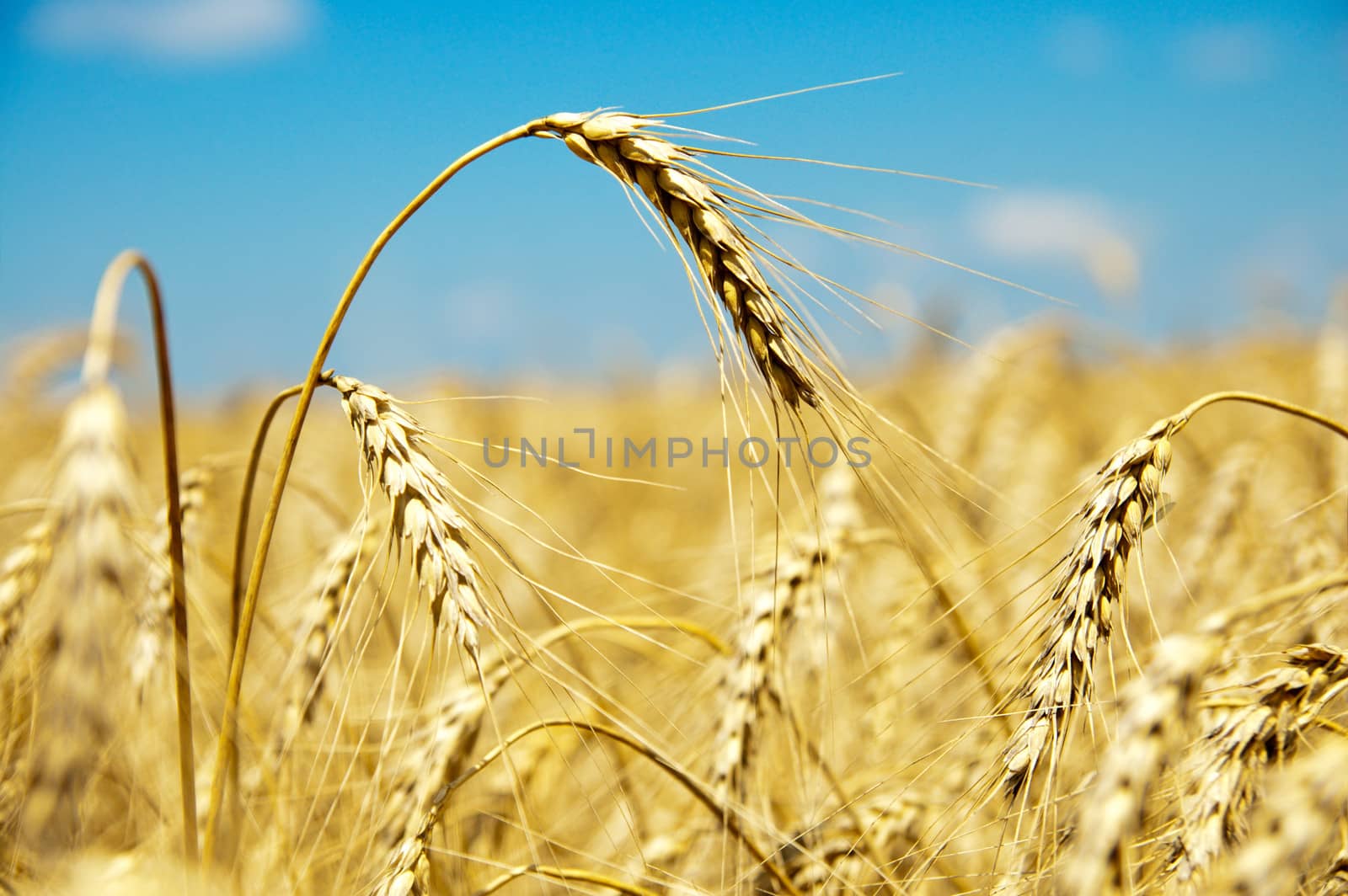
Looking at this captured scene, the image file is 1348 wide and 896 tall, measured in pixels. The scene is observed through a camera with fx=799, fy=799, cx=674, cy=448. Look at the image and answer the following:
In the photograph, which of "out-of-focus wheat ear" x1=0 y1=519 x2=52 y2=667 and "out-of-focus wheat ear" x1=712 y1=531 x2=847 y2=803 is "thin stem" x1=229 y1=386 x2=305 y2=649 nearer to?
"out-of-focus wheat ear" x1=0 y1=519 x2=52 y2=667

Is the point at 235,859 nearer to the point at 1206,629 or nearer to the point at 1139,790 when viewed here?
the point at 1139,790

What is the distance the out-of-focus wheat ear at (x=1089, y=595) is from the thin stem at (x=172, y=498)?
3.19 feet

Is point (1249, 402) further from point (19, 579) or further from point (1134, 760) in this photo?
point (19, 579)

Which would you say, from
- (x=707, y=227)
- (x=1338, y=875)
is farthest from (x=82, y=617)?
(x=1338, y=875)

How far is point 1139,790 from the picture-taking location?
66 centimetres

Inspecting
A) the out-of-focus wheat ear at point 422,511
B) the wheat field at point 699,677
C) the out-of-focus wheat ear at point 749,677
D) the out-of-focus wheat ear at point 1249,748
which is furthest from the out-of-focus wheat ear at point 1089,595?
the out-of-focus wheat ear at point 422,511

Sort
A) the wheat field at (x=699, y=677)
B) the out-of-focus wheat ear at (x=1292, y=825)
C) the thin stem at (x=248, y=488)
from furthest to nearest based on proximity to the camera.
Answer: the thin stem at (x=248, y=488)
the wheat field at (x=699, y=677)
the out-of-focus wheat ear at (x=1292, y=825)

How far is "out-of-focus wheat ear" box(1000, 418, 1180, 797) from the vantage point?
0.91m

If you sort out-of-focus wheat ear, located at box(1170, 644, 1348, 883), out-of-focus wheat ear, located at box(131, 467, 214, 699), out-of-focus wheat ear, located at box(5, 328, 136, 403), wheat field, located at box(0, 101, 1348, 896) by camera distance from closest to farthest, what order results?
wheat field, located at box(0, 101, 1348, 896)
out-of-focus wheat ear, located at box(1170, 644, 1348, 883)
out-of-focus wheat ear, located at box(131, 467, 214, 699)
out-of-focus wheat ear, located at box(5, 328, 136, 403)

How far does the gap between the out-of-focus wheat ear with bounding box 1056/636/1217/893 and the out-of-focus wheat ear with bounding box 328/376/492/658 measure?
614 mm

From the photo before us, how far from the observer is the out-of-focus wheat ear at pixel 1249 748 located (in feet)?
2.80

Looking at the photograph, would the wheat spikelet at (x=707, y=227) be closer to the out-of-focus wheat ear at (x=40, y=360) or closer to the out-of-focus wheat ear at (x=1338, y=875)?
the out-of-focus wheat ear at (x=1338, y=875)

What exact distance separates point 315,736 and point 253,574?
0.76m

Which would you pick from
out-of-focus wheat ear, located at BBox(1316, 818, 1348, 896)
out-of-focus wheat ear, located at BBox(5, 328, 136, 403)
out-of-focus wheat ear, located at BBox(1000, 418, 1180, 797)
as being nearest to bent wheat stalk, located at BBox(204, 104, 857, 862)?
out-of-focus wheat ear, located at BBox(1000, 418, 1180, 797)
